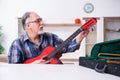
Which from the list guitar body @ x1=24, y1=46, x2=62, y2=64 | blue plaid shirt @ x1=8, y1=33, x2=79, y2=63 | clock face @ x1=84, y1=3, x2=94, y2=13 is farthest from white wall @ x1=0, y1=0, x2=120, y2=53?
guitar body @ x1=24, y1=46, x2=62, y2=64

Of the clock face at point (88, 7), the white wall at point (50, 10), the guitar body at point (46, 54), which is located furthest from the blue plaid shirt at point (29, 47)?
the clock face at point (88, 7)

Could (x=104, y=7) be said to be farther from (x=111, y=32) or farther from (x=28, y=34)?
(x=28, y=34)

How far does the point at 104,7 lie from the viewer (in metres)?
3.98

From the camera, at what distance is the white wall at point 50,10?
396 centimetres

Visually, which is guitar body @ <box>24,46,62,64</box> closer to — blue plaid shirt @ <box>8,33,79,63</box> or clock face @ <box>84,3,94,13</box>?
blue plaid shirt @ <box>8,33,79,63</box>

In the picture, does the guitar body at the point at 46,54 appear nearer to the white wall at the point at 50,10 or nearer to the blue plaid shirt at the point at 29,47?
the blue plaid shirt at the point at 29,47

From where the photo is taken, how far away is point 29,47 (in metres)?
1.68

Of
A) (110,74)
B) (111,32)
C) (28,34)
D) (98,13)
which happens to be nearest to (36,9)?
(98,13)

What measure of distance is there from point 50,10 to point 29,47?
2.41 meters

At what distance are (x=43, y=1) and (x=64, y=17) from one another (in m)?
0.53

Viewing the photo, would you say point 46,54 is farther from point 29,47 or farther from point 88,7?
point 88,7

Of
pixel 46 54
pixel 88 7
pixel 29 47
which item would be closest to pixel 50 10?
pixel 88 7

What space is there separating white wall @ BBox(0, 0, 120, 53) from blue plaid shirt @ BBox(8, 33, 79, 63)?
7.19ft

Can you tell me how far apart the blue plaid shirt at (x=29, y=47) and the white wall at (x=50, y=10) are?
219cm
